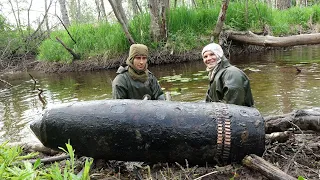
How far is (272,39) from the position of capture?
10.4 metres

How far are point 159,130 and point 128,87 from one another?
180 cm

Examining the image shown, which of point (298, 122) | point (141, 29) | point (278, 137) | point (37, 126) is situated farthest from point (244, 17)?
point (37, 126)

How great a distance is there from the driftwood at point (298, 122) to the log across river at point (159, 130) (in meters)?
0.35

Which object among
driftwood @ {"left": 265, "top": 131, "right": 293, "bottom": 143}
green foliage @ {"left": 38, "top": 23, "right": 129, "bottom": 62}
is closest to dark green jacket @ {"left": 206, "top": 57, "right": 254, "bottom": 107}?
driftwood @ {"left": 265, "top": 131, "right": 293, "bottom": 143}

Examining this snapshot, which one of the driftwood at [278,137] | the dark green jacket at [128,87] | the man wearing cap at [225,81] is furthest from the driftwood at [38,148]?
the driftwood at [278,137]

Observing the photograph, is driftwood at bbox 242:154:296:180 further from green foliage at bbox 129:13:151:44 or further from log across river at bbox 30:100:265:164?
green foliage at bbox 129:13:151:44

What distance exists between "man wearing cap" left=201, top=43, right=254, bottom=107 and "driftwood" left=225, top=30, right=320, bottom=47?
6224 mm

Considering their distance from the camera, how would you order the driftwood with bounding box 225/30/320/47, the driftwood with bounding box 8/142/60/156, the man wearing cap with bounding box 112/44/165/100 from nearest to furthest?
the driftwood with bounding box 8/142/60/156, the man wearing cap with bounding box 112/44/165/100, the driftwood with bounding box 225/30/320/47

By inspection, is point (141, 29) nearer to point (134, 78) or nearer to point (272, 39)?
point (272, 39)

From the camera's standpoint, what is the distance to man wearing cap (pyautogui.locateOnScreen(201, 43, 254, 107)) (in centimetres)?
362

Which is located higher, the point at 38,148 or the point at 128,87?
the point at 128,87

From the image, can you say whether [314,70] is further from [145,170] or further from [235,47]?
[145,170]

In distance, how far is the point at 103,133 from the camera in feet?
9.41

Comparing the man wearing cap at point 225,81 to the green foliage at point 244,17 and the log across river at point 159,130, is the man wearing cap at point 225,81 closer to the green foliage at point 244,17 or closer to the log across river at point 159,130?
the log across river at point 159,130
